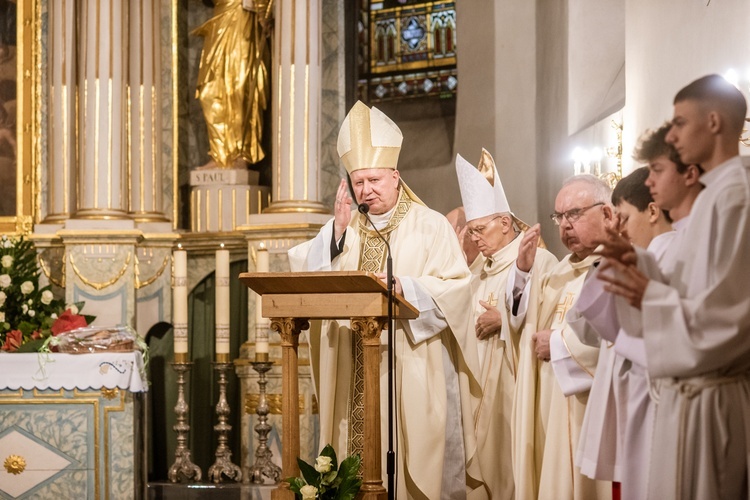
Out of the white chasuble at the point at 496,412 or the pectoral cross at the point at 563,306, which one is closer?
the pectoral cross at the point at 563,306

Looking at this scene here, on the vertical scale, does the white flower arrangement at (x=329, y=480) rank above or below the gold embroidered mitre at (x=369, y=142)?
below

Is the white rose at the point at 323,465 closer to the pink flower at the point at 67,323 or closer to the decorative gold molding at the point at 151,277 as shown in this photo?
the pink flower at the point at 67,323

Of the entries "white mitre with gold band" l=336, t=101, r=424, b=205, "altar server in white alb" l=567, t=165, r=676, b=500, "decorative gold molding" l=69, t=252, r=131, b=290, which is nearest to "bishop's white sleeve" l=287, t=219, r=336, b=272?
"white mitre with gold band" l=336, t=101, r=424, b=205

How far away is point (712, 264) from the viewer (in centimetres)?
303

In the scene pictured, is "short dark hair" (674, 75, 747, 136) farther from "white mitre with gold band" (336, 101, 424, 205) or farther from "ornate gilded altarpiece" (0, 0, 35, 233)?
"ornate gilded altarpiece" (0, 0, 35, 233)

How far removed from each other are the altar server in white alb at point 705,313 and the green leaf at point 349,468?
1.75 meters

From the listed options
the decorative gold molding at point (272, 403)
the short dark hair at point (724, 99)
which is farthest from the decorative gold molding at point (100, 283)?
the short dark hair at point (724, 99)

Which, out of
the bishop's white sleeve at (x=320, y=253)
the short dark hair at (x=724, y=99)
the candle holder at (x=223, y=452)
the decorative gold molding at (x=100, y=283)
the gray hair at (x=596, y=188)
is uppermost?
the short dark hair at (x=724, y=99)

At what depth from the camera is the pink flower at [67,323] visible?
250 inches

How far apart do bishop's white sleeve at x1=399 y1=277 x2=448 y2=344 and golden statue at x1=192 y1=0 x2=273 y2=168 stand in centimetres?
313

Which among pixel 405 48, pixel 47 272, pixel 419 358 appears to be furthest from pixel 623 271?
pixel 405 48

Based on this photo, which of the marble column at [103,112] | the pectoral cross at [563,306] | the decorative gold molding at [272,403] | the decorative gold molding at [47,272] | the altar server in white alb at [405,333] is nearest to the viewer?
the pectoral cross at [563,306]

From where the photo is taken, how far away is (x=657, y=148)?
10.7 feet

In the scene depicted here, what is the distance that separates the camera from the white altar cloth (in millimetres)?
5922
